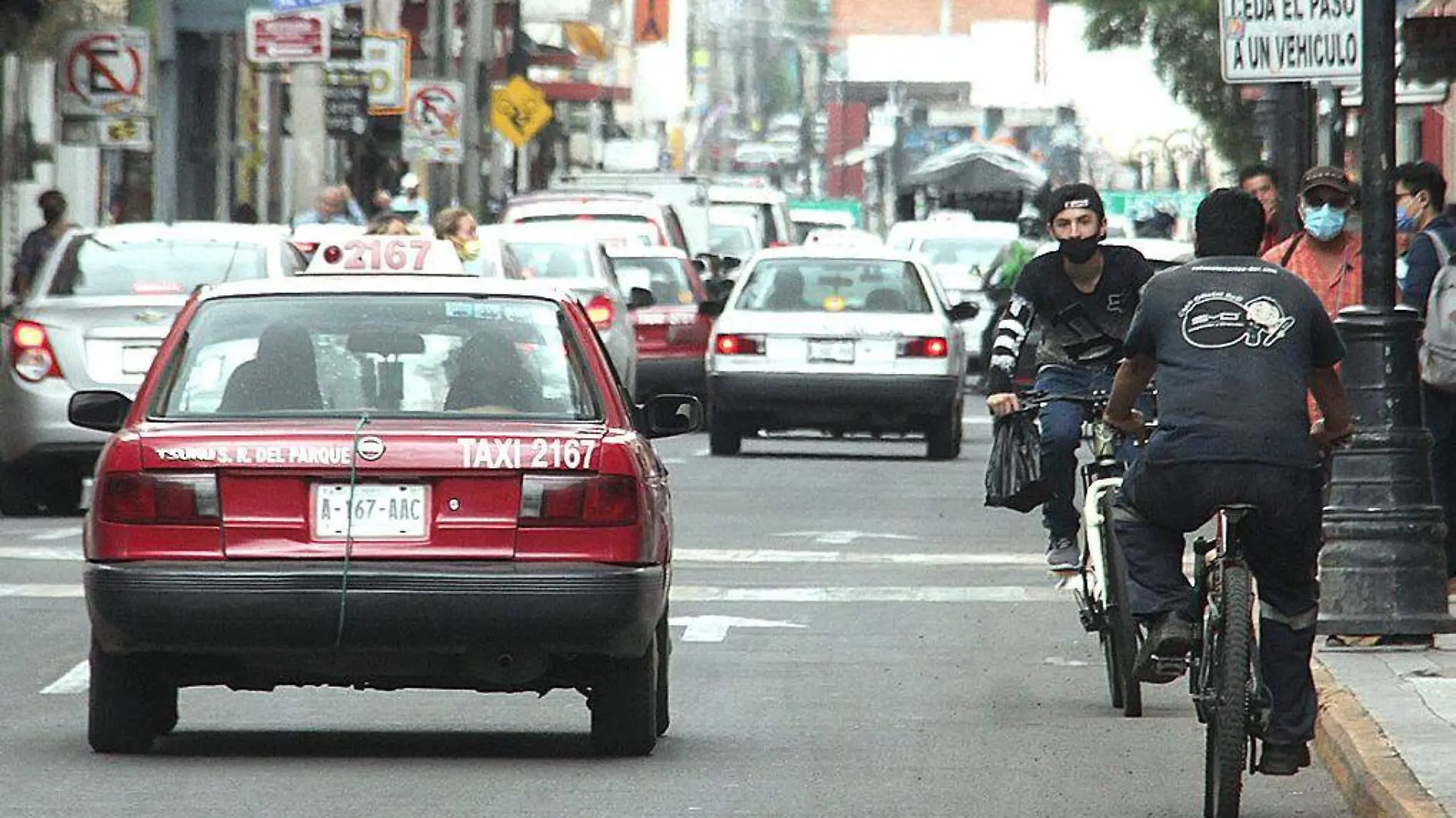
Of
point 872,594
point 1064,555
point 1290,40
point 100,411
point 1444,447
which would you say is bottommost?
point 872,594

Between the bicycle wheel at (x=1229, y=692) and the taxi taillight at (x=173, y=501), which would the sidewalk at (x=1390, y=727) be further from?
the taxi taillight at (x=173, y=501)

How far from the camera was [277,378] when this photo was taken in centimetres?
1062

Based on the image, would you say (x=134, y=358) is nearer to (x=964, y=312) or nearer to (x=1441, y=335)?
(x=1441, y=335)

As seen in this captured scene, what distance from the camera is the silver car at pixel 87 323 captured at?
1964 centimetres

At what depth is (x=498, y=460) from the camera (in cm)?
1025

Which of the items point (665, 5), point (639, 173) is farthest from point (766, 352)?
point (665, 5)

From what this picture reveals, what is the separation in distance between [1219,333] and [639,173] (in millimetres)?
37738

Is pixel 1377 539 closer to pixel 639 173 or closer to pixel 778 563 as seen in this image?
pixel 778 563

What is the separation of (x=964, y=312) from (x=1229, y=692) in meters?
16.9

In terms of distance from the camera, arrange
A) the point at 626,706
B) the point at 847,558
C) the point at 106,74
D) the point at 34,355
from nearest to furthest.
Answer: the point at 626,706 < the point at 847,558 < the point at 34,355 < the point at 106,74

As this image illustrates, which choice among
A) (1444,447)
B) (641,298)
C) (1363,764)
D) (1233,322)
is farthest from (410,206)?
(1233,322)

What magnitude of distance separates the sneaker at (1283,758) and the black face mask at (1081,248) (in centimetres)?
363

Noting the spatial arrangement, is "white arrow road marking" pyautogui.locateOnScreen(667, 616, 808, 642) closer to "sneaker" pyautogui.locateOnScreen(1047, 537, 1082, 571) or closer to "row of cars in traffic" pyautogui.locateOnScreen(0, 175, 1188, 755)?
"sneaker" pyautogui.locateOnScreen(1047, 537, 1082, 571)

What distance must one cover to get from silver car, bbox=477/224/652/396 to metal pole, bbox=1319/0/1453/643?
501 inches
